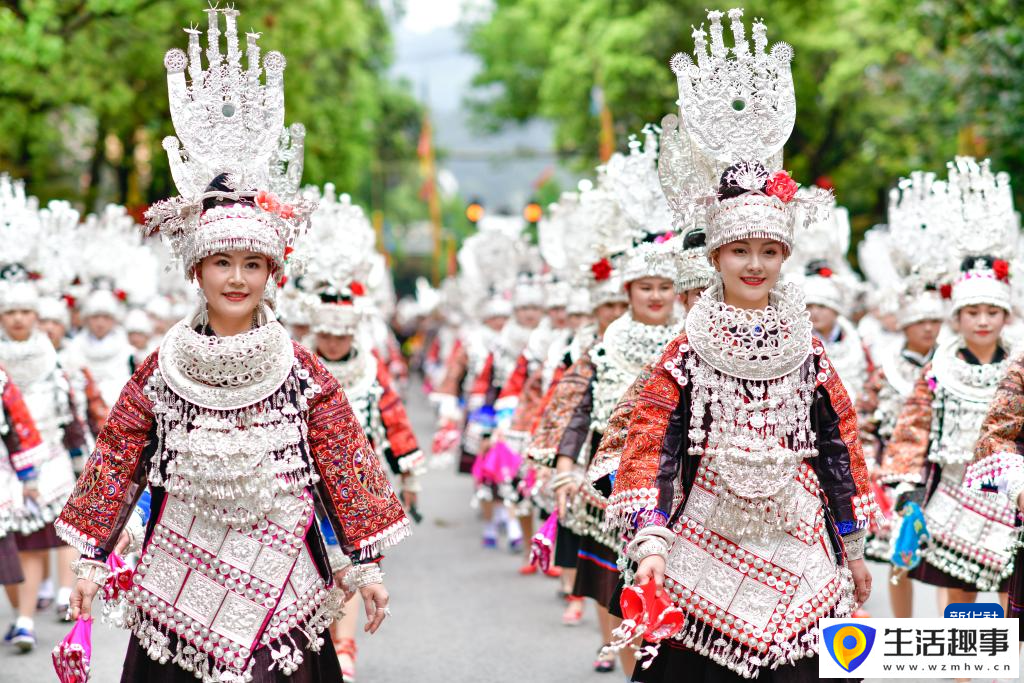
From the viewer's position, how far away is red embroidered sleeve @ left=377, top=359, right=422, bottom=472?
8078 mm

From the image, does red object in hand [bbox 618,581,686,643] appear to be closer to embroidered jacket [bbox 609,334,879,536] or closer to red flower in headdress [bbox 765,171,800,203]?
embroidered jacket [bbox 609,334,879,536]

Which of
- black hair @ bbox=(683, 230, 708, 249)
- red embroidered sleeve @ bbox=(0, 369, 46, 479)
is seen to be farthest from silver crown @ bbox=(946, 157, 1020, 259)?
red embroidered sleeve @ bbox=(0, 369, 46, 479)

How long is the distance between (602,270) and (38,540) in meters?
3.95

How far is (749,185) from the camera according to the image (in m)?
5.27

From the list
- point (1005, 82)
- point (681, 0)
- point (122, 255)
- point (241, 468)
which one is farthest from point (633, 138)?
point (681, 0)

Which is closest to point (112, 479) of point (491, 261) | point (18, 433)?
point (18, 433)

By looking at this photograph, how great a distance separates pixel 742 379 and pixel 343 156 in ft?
81.1

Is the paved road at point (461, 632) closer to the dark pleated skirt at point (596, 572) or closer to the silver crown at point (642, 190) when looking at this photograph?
the dark pleated skirt at point (596, 572)

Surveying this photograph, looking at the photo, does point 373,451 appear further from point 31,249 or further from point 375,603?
point 31,249

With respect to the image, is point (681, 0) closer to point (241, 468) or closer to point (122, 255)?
point (122, 255)

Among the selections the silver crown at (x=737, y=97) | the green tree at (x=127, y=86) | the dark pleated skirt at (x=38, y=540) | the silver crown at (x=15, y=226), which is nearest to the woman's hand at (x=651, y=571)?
the silver crown at (x=737, y=97)

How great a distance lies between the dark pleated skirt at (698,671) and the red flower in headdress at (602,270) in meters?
3.48

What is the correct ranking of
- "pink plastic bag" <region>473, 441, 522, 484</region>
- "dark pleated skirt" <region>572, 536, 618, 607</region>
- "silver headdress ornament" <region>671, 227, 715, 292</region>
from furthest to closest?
"pink plastic bag" <region>473, 441, 522, 484</region>
"dark pleated skirt" <region>572, 536, 618, 607</region>
"silver headdress ornament" <region>671, 227, 715, 292</region>

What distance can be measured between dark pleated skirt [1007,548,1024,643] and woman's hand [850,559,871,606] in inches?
47.7
